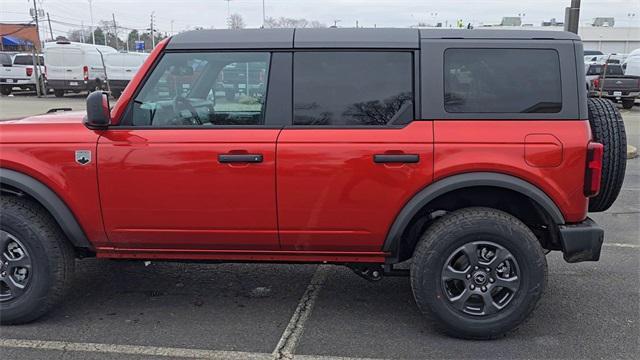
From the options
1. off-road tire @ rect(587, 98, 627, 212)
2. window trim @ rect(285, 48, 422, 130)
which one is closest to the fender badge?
window trim @ rect(285, 48, 422, 130)

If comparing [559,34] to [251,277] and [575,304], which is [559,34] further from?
[251,277]

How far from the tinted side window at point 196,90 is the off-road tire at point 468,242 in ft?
4.50

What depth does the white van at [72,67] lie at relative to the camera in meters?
22.8

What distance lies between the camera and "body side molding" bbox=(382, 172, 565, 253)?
324cm

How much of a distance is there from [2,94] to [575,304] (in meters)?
27.4

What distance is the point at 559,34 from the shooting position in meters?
3.39

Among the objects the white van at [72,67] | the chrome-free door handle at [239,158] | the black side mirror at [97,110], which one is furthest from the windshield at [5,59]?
the chrome-free door handle at [239,158]

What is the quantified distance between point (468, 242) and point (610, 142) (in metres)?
1.08

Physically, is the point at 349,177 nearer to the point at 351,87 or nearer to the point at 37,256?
the point at 351,87

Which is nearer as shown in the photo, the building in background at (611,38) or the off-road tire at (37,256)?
the off-road tire at (37,256)

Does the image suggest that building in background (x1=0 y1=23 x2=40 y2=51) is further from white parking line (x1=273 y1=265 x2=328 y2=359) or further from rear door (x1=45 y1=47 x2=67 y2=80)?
white parking line (x1=273 y1=265 x2=328 y2=359)

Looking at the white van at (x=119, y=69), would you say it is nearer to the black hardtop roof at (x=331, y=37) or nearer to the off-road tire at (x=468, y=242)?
the black hardtop roof at (x=331, y=37)

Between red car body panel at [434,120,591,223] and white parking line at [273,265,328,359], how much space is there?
1283mm

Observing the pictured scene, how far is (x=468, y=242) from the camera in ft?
10.9
